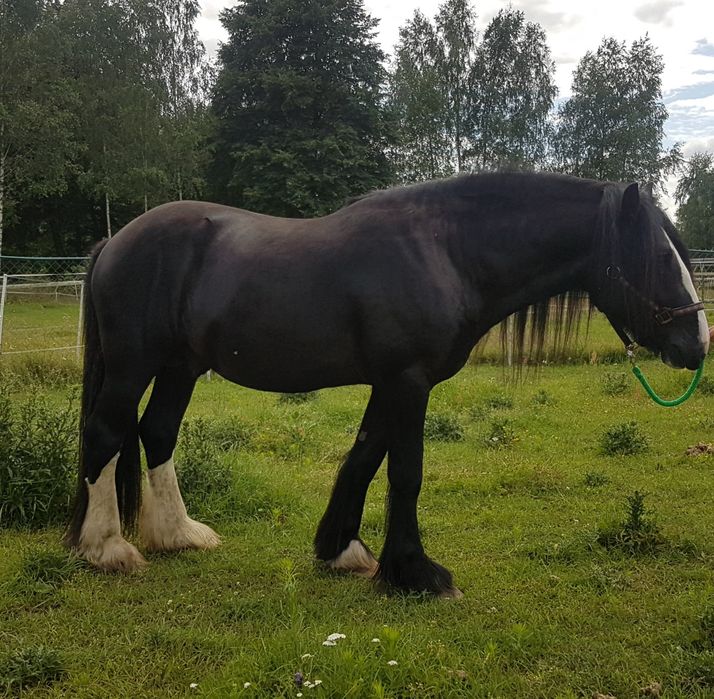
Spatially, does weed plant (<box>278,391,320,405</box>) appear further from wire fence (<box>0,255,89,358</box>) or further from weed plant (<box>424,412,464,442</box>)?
wire fence (<box>0,255,89,358</box>)

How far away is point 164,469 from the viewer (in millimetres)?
4012

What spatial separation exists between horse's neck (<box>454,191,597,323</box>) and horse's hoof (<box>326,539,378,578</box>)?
1.58 meters

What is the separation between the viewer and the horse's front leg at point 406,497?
3176 millimetres

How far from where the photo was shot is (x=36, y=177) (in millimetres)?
24859

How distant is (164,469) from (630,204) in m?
3.07

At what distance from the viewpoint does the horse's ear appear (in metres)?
3.02

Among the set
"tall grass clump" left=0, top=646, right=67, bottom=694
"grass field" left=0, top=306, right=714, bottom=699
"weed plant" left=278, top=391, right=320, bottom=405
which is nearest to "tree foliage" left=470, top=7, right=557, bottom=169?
"weed plant" left=278, top=391, right=320, bottom=405

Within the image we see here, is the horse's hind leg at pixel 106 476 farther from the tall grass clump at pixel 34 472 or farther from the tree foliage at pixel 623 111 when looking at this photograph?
the tree foliage at pixel 623 111

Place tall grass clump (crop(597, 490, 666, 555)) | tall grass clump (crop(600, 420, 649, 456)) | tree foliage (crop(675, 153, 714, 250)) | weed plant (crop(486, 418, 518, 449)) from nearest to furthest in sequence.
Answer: tall grass clump (crop(597, 490, 666, 555)), tall grass clump (crop(600, 420, 649, 456)), weed plant (crop(486, 418, 518, 449)), tree foliage (crop(675, 153, 714, 250))

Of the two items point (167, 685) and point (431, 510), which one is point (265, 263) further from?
point (431, 510)

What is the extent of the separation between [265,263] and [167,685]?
2.03 meters

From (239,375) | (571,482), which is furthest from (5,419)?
(571,482)

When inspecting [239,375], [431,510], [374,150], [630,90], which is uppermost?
[630,90]

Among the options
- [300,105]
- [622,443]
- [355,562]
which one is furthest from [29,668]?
[300,105]
